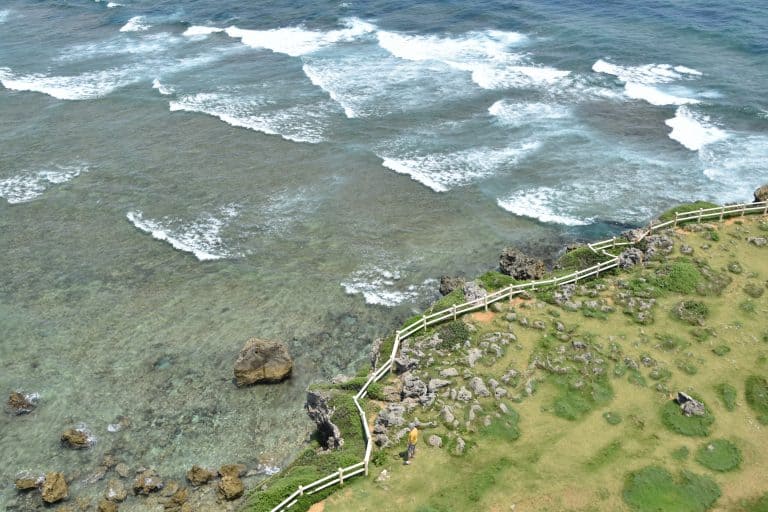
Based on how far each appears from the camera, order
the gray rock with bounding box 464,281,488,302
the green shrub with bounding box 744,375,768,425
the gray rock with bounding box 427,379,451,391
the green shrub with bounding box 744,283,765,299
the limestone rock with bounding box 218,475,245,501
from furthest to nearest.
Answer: the gray rock with bounding box 464,281,488,302 < the green shrub with bounding box 744,283,765,299 < the gray rock with bounding box 427,379,451,391 < the limestone rock with bounding box 218,475,245,501 < the green shrub with bounding box 744,375,768,425

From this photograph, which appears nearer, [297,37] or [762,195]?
[762,195]

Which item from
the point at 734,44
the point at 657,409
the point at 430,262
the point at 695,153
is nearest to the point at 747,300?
the point at 657,409

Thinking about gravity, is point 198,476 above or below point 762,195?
below

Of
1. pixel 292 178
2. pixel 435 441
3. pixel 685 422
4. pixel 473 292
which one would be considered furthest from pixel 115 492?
A: pixel 292 178

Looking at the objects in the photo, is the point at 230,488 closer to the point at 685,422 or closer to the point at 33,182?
the point at 685,422

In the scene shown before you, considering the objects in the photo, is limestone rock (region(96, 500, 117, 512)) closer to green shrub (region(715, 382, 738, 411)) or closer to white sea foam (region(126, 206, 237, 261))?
white sea foam (region(126, 206, 237, 261))

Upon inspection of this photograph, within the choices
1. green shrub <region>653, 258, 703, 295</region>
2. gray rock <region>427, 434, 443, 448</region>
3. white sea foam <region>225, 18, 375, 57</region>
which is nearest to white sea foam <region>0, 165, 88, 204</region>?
white sea foam <region>225, 18, 375, 57</region>
